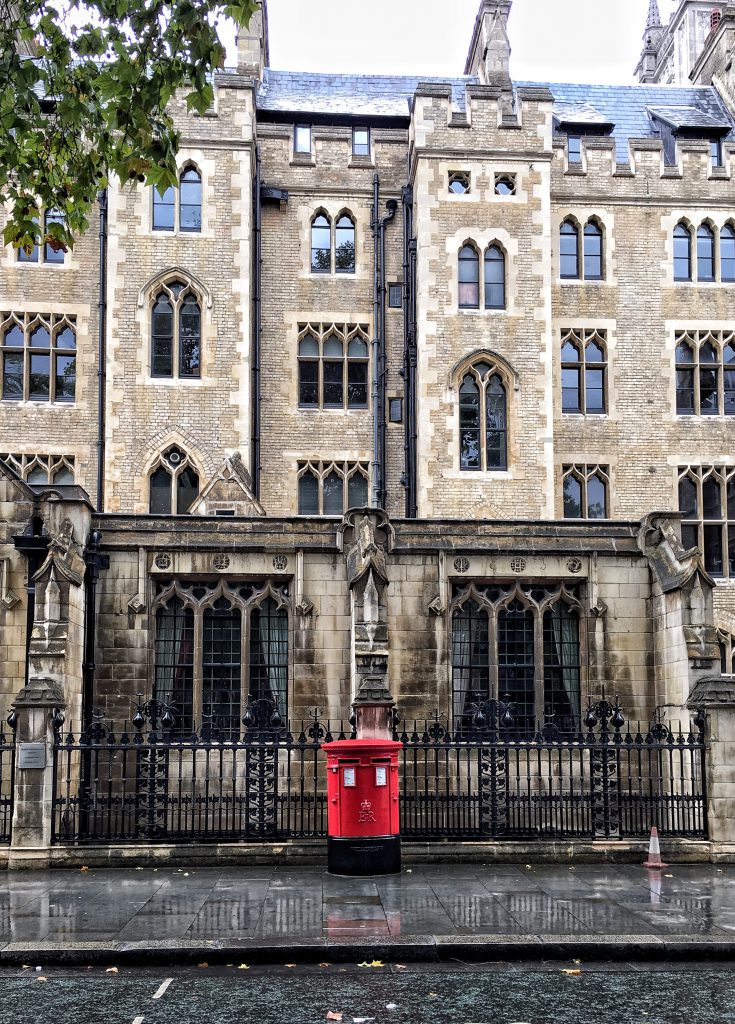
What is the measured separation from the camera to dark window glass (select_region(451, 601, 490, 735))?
1798cm

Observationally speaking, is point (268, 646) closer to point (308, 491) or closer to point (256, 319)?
point (308, 491)

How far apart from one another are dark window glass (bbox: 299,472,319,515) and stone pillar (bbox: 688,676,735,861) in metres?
16.8

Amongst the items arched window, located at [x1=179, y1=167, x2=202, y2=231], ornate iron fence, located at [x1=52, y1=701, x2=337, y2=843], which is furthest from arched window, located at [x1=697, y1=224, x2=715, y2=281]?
ornate iron fence, located at [x1=52, y1=701, x2=337, y2=843]

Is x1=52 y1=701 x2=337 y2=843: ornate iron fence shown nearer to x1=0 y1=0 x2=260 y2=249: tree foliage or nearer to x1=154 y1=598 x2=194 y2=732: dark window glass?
x1=154 y1=598 x2=194 y2=732: dark window glass

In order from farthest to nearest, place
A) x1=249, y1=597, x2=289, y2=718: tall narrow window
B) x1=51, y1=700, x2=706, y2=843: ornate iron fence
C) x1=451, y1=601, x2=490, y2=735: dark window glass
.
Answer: x1=451, y1=601, x2=490, y2=735: dark window glass → x1=249, y1=597, x2=289, y2=718: tall narrow window → x1=51, y1=700, x2=706, y2=843: ornate iron fence

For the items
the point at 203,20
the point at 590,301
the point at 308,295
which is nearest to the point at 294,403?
the point at 308,295

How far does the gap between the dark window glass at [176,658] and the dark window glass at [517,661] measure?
15.7 ft

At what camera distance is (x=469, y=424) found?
2955 centimetres

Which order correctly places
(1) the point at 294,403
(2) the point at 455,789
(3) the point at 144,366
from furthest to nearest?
(1) the point at 294,403, (3) the point at 144,366, (2) the point at 455,789

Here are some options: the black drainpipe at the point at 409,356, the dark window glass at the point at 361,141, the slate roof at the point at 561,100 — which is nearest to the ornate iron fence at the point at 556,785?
the black drainpipe at the point at 409,356

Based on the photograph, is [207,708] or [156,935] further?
[207,708]

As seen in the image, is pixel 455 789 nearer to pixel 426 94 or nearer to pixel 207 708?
pixel 207 708

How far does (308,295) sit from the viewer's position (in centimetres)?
3114

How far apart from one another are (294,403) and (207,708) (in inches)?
561
